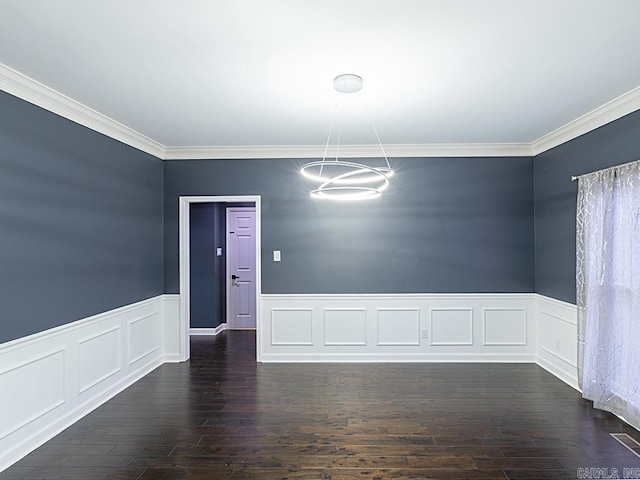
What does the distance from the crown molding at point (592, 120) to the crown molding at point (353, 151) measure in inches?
12.3

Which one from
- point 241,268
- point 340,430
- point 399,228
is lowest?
point 340,430

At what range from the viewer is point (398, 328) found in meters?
4.74

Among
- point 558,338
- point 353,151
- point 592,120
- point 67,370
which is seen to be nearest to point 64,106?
point 67,370

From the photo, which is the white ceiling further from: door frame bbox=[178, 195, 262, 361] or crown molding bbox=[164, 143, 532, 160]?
door frame bbox=[178, 195, 262, 361]

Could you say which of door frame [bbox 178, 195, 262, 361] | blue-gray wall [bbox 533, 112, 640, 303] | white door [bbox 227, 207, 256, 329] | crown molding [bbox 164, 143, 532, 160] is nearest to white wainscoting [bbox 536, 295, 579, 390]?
blue-gray wall [bbox 533, 112, 640, 303]

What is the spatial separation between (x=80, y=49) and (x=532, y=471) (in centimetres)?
381

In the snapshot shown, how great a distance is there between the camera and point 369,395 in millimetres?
3666

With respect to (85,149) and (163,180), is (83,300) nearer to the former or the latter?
(85,149)

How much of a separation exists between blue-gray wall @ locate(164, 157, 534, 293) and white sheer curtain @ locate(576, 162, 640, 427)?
108cm

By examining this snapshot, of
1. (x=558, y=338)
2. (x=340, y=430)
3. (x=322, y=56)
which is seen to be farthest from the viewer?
(x=558, y=338)

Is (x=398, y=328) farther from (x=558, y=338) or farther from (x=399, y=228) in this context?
(x=558, y=338)

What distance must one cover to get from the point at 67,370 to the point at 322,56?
10.2 ft

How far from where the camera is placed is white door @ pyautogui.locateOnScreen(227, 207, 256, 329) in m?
6.66

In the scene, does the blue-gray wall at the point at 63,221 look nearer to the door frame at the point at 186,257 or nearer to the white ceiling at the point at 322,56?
A: the white ceiling at the point at 322,56
